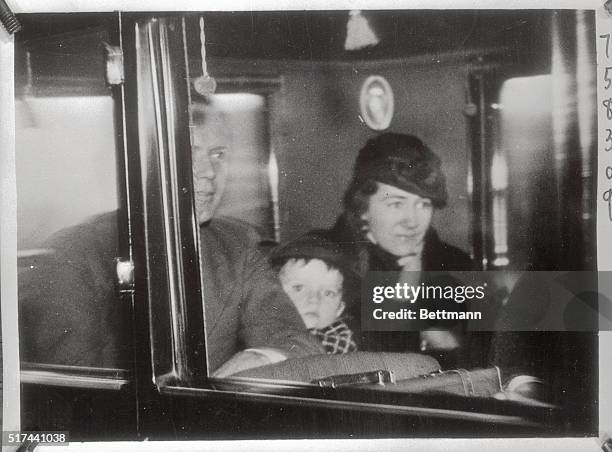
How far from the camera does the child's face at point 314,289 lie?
1368 mm

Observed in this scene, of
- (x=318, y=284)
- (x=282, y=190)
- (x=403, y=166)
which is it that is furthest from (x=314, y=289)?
(x=403, y=166)

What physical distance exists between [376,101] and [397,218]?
261mm

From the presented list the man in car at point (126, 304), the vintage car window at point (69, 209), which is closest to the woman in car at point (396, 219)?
the man in car at point (126, 304)

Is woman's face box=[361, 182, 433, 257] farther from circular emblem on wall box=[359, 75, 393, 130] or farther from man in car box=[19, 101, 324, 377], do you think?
man in car box=[19, 101, 324, 377]

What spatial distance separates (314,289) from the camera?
4.49 ft

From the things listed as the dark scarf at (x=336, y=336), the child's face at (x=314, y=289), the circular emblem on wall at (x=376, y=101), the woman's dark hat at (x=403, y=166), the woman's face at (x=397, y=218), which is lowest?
the dark scarf at (x=336, y=336)

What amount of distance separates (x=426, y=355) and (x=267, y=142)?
1.94ft

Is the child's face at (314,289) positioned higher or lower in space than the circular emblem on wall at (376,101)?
lower

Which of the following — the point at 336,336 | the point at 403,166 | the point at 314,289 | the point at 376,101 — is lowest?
the point at 336,336

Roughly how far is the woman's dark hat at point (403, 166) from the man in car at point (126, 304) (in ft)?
0.98

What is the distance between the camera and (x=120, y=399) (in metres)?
1.38

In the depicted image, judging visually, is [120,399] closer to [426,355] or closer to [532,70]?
[426,355]

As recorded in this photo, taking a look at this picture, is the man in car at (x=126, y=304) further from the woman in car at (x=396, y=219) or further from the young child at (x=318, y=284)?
the woman in car at (x=396, y=219)

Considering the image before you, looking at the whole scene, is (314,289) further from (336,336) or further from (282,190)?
(282,190)
